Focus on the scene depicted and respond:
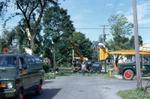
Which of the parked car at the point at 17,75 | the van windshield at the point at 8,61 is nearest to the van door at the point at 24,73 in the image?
the parked car at the point at 17,75

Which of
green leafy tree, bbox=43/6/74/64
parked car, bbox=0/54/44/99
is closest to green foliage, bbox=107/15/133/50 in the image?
green leafy tree, bbox=43/6/74/64

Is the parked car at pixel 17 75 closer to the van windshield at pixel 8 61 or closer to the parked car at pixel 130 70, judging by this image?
the van windshield at pixel 8 61

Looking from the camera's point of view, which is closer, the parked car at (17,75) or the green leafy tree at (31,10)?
the parked car at (17,75)

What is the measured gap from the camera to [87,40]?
129 metres

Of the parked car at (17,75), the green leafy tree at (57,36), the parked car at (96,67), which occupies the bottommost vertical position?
the parked car at (17,75)

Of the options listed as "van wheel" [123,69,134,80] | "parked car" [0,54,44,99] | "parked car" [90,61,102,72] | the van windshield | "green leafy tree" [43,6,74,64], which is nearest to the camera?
"parked car" [0,54,44,99]

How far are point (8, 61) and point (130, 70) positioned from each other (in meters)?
21.0

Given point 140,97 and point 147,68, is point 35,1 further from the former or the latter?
point 140,97

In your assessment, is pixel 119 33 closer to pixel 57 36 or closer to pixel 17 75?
pixel 57 36

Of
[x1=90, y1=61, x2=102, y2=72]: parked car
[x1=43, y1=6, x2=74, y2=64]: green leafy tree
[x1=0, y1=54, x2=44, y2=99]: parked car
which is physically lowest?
[x1=0, y1=54, x2=44, y2=99]: parked car

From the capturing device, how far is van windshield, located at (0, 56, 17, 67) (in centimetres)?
1886

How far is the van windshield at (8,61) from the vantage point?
742 inches

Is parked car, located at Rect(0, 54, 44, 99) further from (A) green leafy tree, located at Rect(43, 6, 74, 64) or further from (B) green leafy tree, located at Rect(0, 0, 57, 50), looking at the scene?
(A) green leafy tree, located at Rect(43, 6, 74, 64)

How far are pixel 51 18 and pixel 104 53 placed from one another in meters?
44.2
